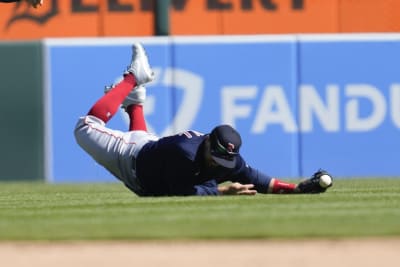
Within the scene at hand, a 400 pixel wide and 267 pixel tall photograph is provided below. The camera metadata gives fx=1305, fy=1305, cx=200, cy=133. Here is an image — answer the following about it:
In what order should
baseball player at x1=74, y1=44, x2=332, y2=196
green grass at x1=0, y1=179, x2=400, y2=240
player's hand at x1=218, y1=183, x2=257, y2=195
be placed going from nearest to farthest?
green grass at x1=0, y1=179, x2=400, y2=240 → baseball player at x1=74, y1=44, x2=332, y2=196 → player's hand at x1=218, y1=183, x2=257, y2=195

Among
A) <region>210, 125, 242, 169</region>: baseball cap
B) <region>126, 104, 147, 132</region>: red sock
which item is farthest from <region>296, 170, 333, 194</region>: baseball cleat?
<region>126, 104, 147, 132</region>: red sock

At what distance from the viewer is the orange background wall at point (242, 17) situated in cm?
1530

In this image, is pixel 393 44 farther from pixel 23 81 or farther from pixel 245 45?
pixel 23 81

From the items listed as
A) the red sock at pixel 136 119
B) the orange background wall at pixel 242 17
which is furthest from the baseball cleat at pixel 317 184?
the orange background wall at pixel 242 17

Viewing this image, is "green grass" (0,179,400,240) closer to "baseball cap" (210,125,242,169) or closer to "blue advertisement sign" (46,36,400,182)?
"baseball cap" (210,125,242,169)

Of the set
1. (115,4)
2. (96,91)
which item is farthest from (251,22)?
(96,91)

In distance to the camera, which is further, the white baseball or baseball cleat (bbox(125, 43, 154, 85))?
baseball cleat (bbox(125, 43, 154, 85))

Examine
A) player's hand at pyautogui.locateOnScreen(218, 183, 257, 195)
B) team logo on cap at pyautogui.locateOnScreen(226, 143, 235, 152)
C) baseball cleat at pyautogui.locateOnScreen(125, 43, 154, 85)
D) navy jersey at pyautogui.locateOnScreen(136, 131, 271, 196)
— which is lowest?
player's hand at pyautogui.locateOnScreen(218, 183, 257, 195)

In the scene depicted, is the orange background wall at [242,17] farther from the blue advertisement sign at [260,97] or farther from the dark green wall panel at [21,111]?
the dark green wall panel at [21,111]

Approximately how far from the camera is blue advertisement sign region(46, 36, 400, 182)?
13445mm

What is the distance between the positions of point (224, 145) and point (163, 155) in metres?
0.52

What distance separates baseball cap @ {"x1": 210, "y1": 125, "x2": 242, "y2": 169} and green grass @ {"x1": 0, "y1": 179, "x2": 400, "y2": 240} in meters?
0.29

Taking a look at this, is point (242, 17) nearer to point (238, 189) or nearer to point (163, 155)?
point (238, 189)

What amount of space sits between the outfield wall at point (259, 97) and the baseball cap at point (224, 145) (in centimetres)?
478
